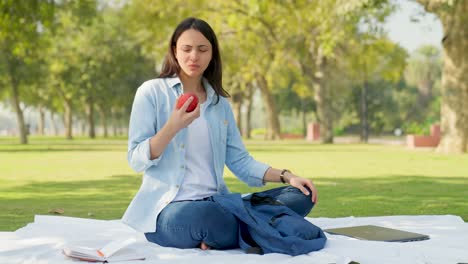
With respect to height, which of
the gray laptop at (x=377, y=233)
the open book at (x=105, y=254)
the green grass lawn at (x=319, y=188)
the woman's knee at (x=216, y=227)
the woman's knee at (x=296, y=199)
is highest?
the woman's knee at (x=296, y=199)

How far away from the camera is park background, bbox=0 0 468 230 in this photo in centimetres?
1004

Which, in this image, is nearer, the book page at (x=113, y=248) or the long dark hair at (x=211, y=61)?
the book page at (x=113, y=248)

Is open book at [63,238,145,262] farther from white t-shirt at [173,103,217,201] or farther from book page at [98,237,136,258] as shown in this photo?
white t-shirt at [173,103,217,201]

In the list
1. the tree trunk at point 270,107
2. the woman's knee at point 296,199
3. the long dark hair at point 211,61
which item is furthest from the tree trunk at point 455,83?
the tree trunk at point 270,107

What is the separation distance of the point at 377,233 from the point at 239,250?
1.27 meters

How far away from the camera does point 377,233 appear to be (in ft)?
17.7

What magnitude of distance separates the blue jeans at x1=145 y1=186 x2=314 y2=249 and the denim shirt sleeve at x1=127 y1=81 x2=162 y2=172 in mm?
366

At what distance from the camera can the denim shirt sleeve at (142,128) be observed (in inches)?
176

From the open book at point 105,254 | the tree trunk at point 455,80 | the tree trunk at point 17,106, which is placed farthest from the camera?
the tree trunk at point 17,106

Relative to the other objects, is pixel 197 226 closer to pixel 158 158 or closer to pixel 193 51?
pixel 158 158

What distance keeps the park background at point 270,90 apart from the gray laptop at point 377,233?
1887mm

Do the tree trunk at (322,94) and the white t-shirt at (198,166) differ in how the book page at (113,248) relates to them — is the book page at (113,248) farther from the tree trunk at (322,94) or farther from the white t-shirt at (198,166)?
the tree trunk at (322,94)

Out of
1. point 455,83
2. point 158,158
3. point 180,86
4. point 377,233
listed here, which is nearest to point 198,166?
point 158,158

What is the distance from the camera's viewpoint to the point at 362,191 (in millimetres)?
10094
